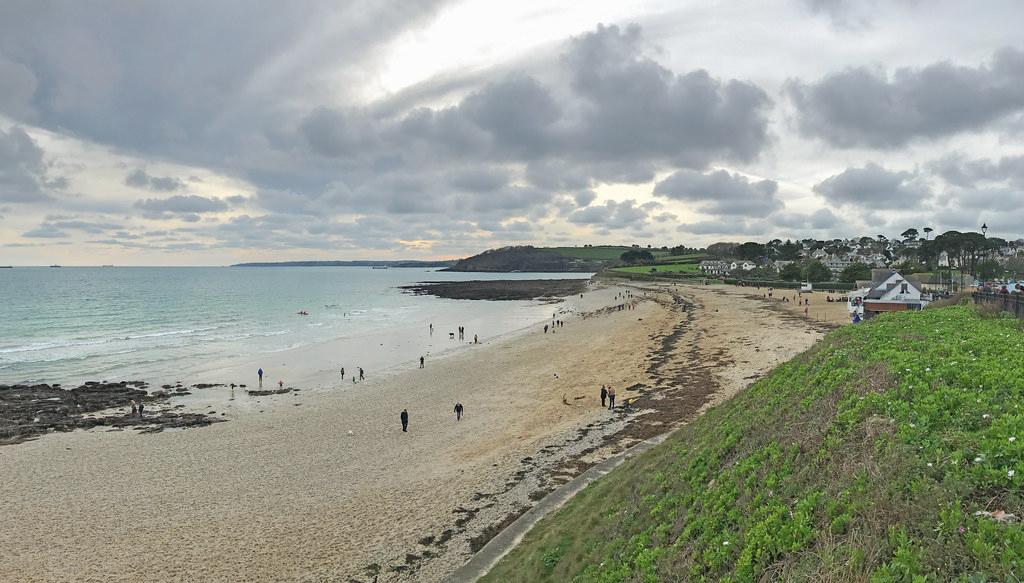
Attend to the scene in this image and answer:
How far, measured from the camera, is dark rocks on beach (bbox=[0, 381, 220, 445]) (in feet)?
89.4

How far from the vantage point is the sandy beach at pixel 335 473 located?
1428 cm

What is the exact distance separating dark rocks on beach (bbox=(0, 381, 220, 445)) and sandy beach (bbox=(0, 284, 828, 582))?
1.57 metres

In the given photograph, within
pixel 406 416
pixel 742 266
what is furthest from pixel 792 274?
pixel 406 416

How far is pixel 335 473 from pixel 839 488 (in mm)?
17603

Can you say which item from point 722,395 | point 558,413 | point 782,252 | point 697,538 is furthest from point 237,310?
point 782,252

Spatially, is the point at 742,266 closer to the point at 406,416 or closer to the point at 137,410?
the point at 406,416

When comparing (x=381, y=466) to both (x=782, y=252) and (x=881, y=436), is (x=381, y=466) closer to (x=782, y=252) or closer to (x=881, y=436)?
(x=881, y=436)

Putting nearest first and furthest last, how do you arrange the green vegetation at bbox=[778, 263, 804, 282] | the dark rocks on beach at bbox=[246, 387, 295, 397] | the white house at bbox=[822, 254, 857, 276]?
the dark rocks on beach at bbox=[246, 387, 295, 397]
the green vegetation at bbox=[778, 263, 804, 282]
the white house at bbox=[822, 254, 857, 276]

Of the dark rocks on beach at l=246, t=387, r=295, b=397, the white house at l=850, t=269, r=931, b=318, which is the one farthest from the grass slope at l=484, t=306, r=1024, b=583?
the white house at l=850, t=269, r=931, b=318

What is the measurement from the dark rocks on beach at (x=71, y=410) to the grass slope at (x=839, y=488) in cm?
2542

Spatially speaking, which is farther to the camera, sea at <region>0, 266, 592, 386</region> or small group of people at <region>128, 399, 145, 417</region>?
sea at <region>0, 266, 592, 386</region>

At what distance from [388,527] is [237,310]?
87250mm

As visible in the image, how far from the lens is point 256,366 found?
44.1 meters

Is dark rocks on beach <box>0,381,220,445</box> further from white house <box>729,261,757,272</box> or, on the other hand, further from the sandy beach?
white house <box>729,261,757,272</box>
